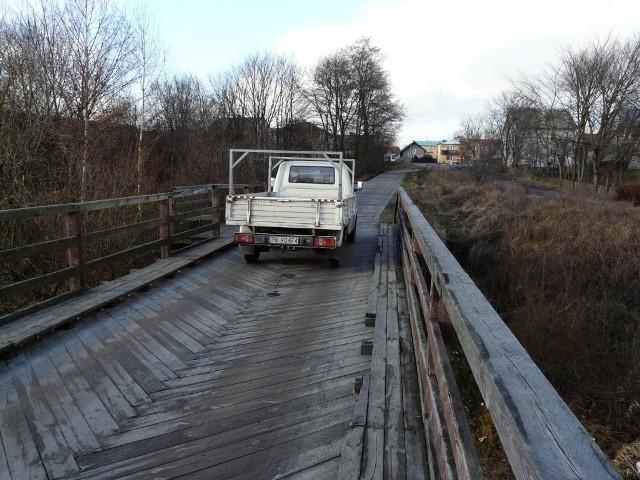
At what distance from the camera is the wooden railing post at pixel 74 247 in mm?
5465

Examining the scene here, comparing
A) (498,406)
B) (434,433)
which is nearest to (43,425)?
(434,433)

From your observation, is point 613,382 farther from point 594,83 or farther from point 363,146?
point 363,146

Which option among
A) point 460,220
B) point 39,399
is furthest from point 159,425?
point 460,220

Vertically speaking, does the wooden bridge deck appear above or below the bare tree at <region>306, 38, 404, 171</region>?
below

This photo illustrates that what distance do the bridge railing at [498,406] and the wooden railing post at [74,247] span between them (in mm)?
4227

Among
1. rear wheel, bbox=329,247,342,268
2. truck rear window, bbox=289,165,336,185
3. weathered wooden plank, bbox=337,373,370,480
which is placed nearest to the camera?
weathered wooden plank, bbox=337,373,370,480

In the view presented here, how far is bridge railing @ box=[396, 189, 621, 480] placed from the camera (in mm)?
1137

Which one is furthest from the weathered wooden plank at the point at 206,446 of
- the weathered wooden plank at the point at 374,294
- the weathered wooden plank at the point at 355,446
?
the weathered wooden plank at the point at 374,294

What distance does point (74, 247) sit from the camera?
553cm

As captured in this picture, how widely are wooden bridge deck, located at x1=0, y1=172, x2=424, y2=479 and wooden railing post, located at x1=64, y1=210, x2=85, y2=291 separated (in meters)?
0.60

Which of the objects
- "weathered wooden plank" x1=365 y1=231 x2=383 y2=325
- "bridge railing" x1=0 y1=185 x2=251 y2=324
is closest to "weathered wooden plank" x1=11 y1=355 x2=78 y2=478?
"bridge railing" x1=0 y1=185 x2=251 y2=324

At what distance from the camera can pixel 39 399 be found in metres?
3.45

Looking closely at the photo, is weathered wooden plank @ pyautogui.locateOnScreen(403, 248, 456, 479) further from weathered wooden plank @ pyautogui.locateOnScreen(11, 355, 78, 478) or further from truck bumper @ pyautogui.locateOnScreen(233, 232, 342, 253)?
truck bumper @ pyautogui.locateOnScreen(233, 232, 342, 253)

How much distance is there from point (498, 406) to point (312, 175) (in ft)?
30.2
